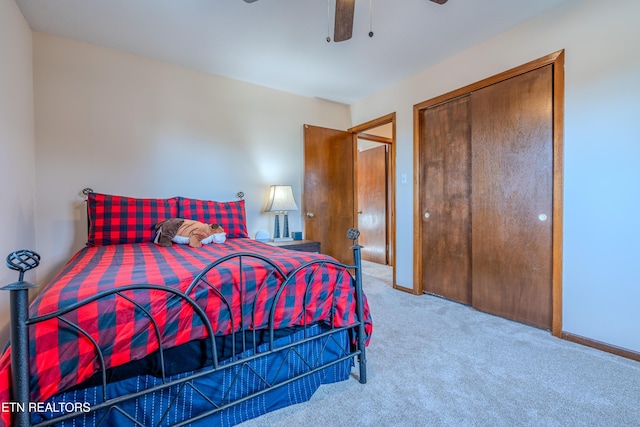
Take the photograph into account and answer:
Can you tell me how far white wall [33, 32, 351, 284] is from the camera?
2391 mm

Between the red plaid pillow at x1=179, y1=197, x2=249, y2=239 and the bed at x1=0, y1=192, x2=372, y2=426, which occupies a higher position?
the red plaid pillow at x1=179, y1=197, x2=249, y2=239

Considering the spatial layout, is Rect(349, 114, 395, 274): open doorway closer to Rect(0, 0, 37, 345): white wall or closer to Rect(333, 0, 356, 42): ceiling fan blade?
Rect(333, 0, 356, 42): ceiling fan blade

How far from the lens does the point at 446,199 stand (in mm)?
2975

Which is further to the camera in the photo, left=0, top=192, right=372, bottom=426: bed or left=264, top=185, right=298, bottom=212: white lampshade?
left=264, top=185, right=298, bottom=212: white lampshade

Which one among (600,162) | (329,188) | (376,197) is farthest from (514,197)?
(376,197)

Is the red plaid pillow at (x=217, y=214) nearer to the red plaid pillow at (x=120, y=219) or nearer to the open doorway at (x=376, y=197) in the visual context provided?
the red plaid pillow at (x=120, y=219)

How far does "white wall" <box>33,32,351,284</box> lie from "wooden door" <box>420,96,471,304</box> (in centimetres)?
160

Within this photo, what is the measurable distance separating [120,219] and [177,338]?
1649 mm

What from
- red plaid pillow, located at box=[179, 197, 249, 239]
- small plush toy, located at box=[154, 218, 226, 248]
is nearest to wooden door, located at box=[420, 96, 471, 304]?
red plaid pillow, located at box=[179, 197, 249, 239]

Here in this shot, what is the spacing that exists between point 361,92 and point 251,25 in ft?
5.90

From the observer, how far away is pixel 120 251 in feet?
6.35

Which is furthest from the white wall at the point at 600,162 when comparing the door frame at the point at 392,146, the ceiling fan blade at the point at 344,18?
the ceiling fan blade at the point at 344,18

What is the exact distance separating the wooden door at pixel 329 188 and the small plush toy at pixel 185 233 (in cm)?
156

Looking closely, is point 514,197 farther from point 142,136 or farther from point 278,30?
point 142,136
